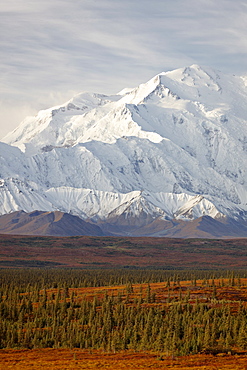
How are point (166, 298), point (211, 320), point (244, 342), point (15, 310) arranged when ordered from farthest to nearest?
point (166, 298) → point (15, 310) → point (211, 320) → point (244, 342)

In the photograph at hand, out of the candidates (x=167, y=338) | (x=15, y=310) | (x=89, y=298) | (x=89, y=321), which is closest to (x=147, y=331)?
(x=167, y=338)

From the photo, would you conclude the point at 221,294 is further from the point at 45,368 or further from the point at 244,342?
the point at 45,368

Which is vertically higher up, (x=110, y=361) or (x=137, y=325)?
(x=137, y=325)

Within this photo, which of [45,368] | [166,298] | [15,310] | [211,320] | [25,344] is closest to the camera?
[45,368]

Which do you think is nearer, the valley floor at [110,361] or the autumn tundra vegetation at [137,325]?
the valley floor at [110,361]

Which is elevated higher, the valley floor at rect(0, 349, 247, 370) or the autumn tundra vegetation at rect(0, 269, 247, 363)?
the autumn tundra vegetation at rect(0, 269, 247, 363)

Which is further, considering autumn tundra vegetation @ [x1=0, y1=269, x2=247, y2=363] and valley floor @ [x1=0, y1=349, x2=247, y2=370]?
autumn tundra vegetation @ [x1=0, y1=269, x2=247, y2=363]

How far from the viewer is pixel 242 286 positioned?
130 meters

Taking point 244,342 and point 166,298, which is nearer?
point 244,342

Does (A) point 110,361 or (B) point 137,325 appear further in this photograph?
(B) point 137,325

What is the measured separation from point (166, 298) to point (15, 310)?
23276 mm

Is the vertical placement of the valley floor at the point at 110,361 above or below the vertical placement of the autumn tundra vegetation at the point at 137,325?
below

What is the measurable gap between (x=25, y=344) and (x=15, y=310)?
2368 centimetres

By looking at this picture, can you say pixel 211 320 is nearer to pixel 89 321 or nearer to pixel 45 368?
pixel 89 321
